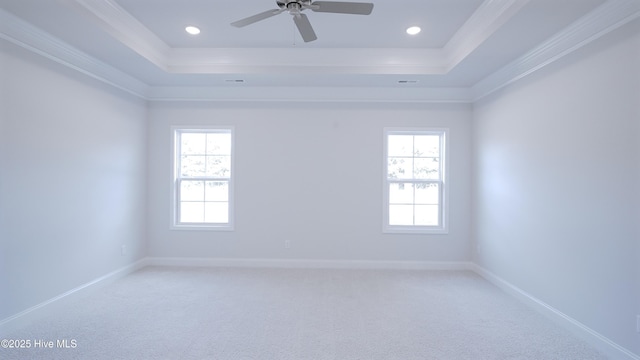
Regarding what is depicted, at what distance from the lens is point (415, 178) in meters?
4.96

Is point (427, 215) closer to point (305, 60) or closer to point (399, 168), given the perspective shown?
point (399, 168)

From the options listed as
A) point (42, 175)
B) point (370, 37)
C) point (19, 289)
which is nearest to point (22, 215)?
point (42, 175)

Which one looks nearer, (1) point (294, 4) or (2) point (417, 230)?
(1) point (294, 4)

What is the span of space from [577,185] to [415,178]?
7.33ft

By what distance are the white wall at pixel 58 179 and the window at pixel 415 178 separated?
144 inches

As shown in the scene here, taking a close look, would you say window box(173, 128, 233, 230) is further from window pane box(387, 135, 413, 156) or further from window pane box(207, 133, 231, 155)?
window pane box(387, 135, 413, 156)

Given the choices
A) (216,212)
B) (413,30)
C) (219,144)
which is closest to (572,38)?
(413,30)

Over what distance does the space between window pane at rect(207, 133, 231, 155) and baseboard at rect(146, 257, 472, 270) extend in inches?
63.0

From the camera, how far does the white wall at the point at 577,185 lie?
7.90ft

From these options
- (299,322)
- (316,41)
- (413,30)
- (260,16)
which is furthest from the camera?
(316,41)

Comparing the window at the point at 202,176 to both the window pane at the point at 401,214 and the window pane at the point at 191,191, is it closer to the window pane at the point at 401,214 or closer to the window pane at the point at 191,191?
the window pane at the point at 191,191

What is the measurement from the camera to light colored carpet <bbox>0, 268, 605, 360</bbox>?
8.34ft

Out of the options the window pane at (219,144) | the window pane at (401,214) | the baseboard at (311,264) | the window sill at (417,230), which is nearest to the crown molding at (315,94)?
the window pane at (219,144)

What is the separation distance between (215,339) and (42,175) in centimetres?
228
